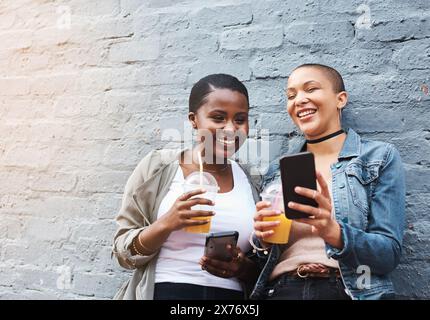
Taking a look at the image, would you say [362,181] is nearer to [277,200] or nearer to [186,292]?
[277,200]

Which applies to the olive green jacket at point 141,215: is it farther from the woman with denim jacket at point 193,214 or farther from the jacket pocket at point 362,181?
the jacket pocket at point 362,181

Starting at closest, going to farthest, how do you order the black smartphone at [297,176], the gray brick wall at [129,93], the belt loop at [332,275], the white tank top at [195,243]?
1. the black smartphone at [297,176]
2. the belt loop at [332,275]
3. the white tank top at [195,243]
4. the gray brick wall at [129,93]

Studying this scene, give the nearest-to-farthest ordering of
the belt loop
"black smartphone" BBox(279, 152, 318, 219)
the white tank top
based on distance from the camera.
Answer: "black smartphone" BBox(279, 152, 318, 219), the belt loop, the white tank top

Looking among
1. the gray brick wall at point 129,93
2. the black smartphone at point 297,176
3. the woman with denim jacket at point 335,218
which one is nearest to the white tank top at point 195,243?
the woman with denim jacket at point 335,218

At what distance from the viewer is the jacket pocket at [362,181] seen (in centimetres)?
184

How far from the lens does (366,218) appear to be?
6.01 ft

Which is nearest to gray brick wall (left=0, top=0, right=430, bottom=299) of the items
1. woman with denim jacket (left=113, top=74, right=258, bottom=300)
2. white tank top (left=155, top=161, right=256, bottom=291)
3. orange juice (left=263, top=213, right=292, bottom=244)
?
→ woman with denim jacket (left=113, top=74, right=258, bottom=300)

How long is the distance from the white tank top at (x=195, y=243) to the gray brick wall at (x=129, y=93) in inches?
17.0

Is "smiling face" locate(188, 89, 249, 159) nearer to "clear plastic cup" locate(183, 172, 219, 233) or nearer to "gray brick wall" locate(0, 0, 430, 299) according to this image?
"clear plastic cup" locate(183, 172, 219, 233)

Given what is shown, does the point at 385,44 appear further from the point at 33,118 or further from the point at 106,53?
the point at 33,118

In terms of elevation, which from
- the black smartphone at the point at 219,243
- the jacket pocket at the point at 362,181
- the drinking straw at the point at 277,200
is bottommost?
the black smartphone at the point at 219,243

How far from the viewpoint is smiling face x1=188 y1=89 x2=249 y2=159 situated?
2004 mm
